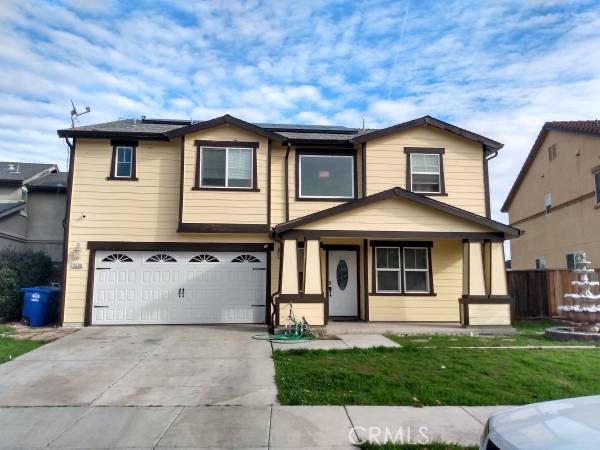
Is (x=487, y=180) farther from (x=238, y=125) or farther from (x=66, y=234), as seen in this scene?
(x=66, y=234)

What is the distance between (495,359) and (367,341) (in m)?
2.86

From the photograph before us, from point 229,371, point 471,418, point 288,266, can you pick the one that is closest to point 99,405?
point 229,371

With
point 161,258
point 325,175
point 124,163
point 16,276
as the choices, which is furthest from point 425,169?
point 16,276

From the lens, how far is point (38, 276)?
44.8ft

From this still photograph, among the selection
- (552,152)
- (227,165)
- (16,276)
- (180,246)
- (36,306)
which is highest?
(552,152)

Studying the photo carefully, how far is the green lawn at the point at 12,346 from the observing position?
8.41 metres

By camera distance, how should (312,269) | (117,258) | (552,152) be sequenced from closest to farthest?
(312,269) < (117,258) < (552,152)

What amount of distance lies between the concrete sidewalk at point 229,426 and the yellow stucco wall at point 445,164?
8.79m

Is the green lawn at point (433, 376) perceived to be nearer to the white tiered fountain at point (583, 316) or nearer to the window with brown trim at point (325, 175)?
the white tiered fountain at point (583, 316)

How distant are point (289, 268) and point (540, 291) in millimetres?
9119

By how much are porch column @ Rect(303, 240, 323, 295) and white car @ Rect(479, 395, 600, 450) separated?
811 centimetres

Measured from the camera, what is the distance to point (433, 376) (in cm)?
695

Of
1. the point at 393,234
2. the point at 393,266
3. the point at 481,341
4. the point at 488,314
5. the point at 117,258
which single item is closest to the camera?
the point at 481,341

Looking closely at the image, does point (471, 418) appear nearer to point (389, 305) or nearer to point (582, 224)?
point (389, 305)
